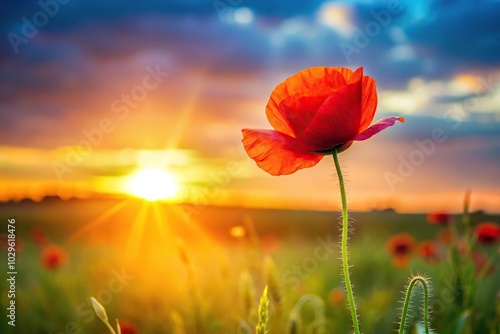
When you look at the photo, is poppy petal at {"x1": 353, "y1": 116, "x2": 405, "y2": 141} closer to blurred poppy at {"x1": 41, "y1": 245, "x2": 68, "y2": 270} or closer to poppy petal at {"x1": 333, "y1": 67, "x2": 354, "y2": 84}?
poppy petal at {"x1": 333, "y1": 67, "x2": 354, "y2": 84}

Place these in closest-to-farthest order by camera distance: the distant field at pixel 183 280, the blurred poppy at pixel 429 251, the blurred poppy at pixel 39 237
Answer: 1. the distant field at pixel 183 280
2. the blurred poppy at pixel 429 251
3. the blurred poppy at pixel 39 237

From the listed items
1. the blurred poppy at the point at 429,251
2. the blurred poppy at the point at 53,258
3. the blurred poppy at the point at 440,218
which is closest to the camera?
the blurred poppy at the point at 440,218

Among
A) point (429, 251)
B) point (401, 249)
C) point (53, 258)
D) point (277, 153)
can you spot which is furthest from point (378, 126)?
point (53, 258)

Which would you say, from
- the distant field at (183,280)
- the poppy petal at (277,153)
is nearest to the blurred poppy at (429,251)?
the distant field at (183,280)

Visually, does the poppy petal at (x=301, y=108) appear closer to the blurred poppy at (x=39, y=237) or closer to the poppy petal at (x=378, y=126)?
the poppy petal at (x=378, y=126)

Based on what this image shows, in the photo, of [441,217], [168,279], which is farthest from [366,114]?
[168,279]
